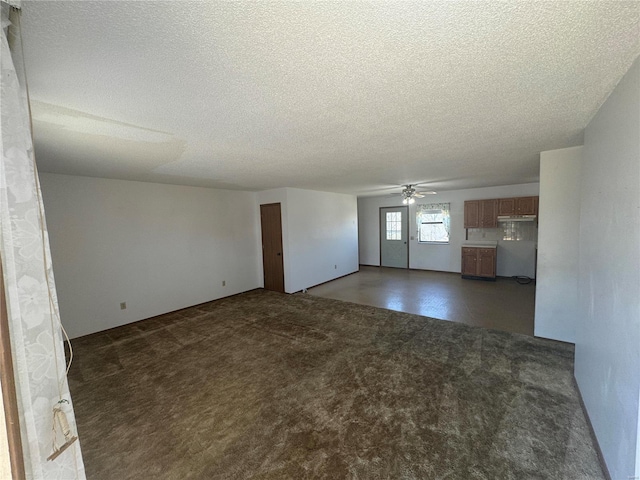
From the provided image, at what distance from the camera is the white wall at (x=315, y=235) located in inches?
229

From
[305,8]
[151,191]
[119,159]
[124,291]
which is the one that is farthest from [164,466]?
[151,191]

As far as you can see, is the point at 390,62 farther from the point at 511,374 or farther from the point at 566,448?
the point at 511,374

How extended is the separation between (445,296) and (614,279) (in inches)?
154

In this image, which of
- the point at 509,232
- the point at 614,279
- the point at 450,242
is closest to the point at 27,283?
the point at 614,279

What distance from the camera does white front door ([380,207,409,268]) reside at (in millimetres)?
8148

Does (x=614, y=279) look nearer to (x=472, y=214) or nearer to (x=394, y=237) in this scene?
(x=472, y=214)

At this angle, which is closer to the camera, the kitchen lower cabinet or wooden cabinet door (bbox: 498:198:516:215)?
wooden cabinet door (bbox: 498:198:516:215)

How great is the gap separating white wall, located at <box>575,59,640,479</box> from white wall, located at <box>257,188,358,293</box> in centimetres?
463

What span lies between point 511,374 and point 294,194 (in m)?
4.72

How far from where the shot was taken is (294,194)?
230 inches

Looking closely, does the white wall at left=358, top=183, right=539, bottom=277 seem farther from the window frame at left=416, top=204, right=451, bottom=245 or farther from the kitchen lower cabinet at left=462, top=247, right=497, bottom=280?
the kitchen lower cabinet at left=462, top=247, right=497, bottom=280

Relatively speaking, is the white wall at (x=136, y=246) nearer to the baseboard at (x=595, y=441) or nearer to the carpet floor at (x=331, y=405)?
the carpet floor at (x=331, y=405)

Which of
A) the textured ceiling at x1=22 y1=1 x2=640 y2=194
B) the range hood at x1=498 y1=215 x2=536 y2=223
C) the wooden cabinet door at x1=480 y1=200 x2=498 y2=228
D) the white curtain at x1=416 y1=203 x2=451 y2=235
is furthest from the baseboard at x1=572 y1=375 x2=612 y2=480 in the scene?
the white curtain at x1=416 y1=203 x2=451 y2=235

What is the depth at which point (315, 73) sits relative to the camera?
1.40 meters
